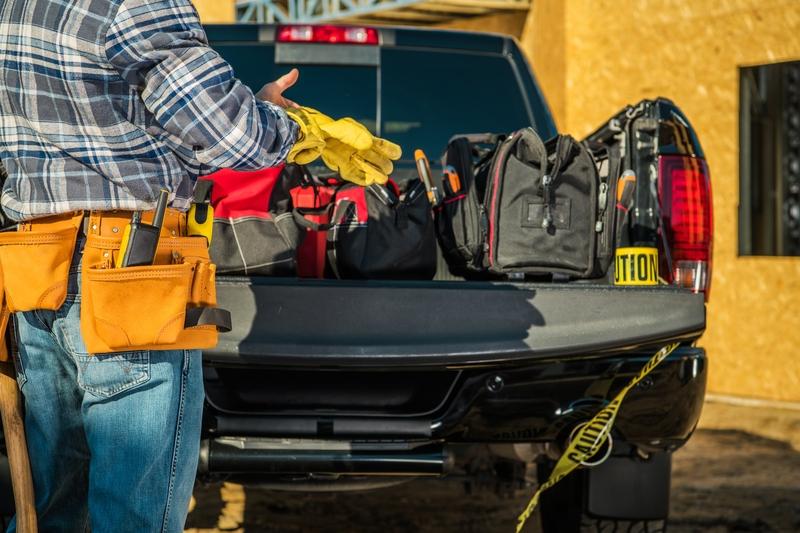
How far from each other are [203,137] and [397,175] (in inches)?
65.9

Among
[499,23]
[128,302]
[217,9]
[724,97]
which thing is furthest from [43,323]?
[217,9]

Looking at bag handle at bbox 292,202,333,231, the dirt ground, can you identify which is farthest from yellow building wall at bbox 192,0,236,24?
bag handle at bbox 292,202,333,231

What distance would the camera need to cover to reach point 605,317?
9.02ft

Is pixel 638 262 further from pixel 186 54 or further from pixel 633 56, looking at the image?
pixel 633 56

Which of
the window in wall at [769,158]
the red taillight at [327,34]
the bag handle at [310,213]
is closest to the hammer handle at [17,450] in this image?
the bag handle at [310,213]

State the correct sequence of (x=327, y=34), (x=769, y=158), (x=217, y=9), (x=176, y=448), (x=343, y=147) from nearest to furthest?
(x=176, y=448), (x=343, y=147), (x=327, y=34), (x=769, y=158), (x=217, y=9)

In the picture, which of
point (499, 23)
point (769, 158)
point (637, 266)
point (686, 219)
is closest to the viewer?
point (637, 266)

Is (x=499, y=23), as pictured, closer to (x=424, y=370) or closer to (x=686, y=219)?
(x=686, y=219)

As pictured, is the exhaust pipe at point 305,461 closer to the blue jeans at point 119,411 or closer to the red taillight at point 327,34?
the blue jeans at point 119,411

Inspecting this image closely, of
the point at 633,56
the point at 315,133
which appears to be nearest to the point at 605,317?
the point at 315,133

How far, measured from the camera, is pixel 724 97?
7293 mm

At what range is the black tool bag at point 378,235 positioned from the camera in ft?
9.62

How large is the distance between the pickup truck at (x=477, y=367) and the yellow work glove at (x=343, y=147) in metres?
0.37

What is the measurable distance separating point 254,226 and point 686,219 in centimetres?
121
